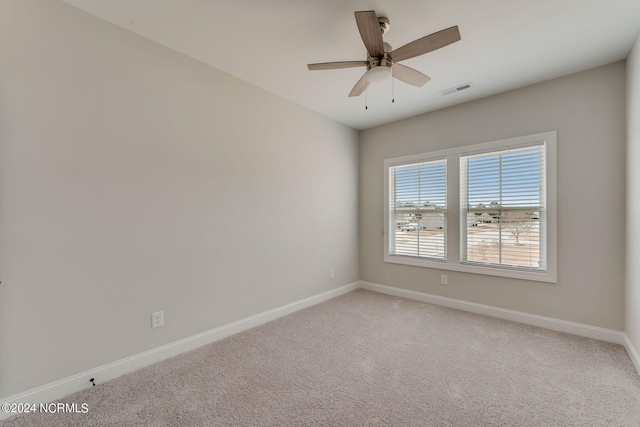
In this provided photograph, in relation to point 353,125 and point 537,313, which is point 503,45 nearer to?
point 353,125

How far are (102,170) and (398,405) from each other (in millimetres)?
2650

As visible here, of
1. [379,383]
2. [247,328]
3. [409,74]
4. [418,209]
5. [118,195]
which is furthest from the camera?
[418,209]

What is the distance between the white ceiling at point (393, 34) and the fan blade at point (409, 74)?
0.93 feet

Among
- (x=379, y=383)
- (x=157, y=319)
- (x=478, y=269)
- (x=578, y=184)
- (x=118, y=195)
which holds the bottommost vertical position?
(x=379, y=383)

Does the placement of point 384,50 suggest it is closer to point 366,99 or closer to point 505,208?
point 366,99

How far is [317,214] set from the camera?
150 inches

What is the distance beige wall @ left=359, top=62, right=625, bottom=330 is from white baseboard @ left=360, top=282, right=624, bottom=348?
6 cm

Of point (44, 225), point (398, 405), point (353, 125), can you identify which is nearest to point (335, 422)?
point (398, 405)

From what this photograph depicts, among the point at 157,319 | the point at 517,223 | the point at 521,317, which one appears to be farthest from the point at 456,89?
the point at 157,319

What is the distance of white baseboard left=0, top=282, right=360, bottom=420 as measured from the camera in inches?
68.8

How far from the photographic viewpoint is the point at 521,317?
3.05m

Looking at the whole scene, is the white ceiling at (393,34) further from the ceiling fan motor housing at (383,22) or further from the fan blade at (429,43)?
the fan blade at (429,43)

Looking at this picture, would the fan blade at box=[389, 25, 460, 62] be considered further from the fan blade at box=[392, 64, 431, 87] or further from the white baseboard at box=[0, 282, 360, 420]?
the white baseboard at box=[0, 282, 360, 420]

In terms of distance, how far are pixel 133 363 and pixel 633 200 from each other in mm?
4305
